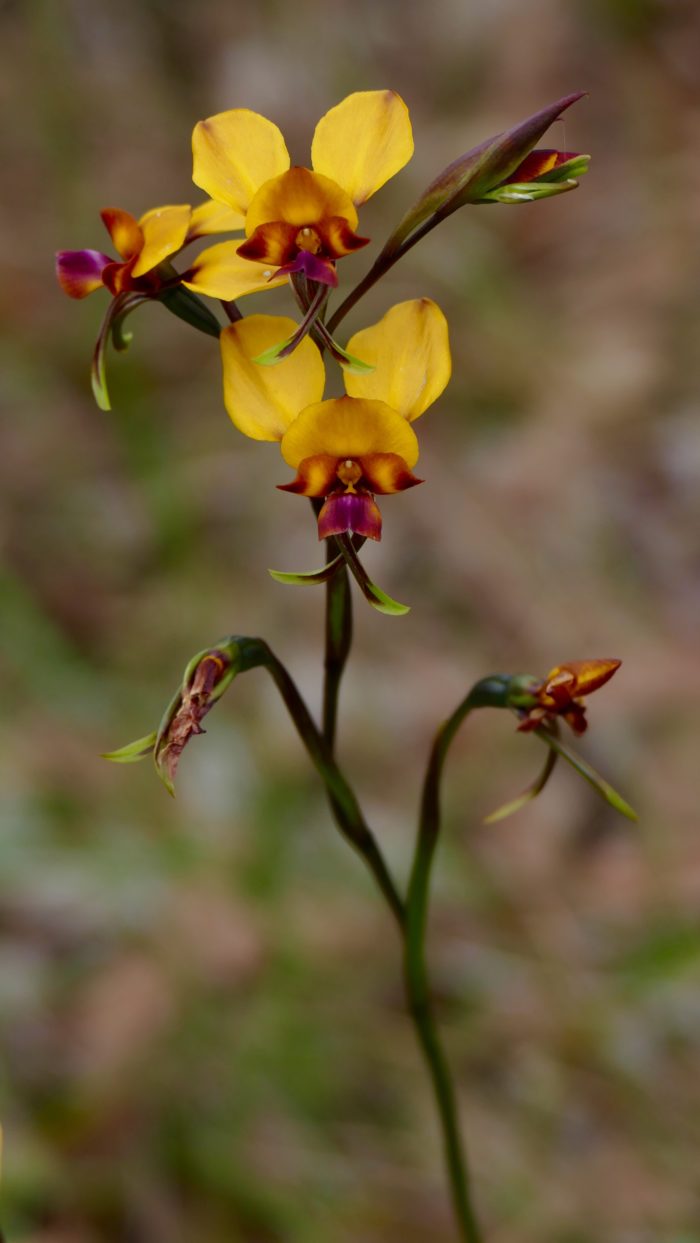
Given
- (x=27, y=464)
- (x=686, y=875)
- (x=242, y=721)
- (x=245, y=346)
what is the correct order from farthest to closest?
(x=27, y=464) → (x=242, y=721) → (x=686, y=875) → (x=245, y=346)

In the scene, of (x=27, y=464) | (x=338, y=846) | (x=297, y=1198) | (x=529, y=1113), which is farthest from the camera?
(x=27, y=464)

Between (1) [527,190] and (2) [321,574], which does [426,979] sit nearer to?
(2) [321,574]

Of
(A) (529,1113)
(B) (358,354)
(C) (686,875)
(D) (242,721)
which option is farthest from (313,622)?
(B) (358,354)

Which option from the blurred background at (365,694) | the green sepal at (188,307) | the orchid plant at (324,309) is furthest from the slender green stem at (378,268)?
the blurred background at (365,694)

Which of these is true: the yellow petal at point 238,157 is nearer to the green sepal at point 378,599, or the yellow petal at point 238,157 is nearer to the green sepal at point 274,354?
the green sepal at point 274,354

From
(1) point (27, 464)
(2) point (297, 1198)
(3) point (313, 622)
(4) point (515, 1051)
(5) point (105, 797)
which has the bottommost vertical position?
(2) point (297, 1198)

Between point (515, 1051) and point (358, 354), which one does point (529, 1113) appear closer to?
point (515, 1051)

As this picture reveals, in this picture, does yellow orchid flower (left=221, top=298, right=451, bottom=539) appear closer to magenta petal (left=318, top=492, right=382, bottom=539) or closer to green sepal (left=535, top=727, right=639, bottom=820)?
magenta petal (left=318, top=492, right=382, bottom=539)

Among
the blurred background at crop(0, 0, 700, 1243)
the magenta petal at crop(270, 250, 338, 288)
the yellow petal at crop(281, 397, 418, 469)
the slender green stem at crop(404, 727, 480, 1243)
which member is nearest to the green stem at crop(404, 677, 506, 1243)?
the slender green stem at crop(404, 727, 480, 1243)
